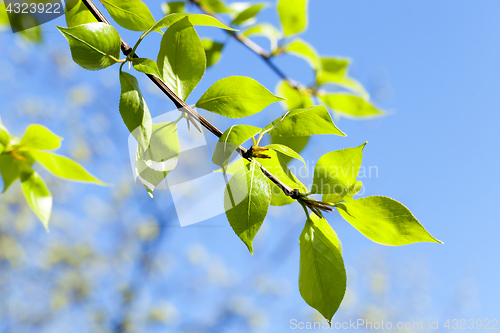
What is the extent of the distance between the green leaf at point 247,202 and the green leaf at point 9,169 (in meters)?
0.23

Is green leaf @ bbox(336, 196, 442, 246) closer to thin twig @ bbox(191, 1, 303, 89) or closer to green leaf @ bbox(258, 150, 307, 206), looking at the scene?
green leaf @ bbox(258, 150, 307, 206)

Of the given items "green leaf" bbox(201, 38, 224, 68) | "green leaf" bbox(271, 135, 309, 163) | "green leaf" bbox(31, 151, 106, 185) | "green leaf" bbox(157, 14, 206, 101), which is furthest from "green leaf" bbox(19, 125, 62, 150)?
"green leaf" bbox(201, 38, 224, 68)

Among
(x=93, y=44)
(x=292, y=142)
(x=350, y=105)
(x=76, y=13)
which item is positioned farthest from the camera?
(x=350, y=105)

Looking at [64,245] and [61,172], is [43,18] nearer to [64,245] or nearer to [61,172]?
[61,172]

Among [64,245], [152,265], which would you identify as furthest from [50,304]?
[152,265]

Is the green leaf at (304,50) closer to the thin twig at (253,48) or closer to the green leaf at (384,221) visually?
the thin twig at (253,48)

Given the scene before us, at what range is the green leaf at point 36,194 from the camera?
32cm

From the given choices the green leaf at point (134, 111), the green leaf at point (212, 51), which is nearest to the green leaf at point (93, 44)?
the green leaf at point (134, 111)

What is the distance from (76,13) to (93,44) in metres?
0.15

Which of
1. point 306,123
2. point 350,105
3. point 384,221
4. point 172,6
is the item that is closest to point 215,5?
point 172,6

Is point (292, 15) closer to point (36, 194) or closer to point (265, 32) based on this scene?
point (265, 32)

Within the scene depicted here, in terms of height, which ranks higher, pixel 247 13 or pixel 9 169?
pixel 247 13

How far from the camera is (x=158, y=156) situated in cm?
31

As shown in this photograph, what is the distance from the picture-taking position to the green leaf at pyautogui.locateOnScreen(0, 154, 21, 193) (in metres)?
0.33
